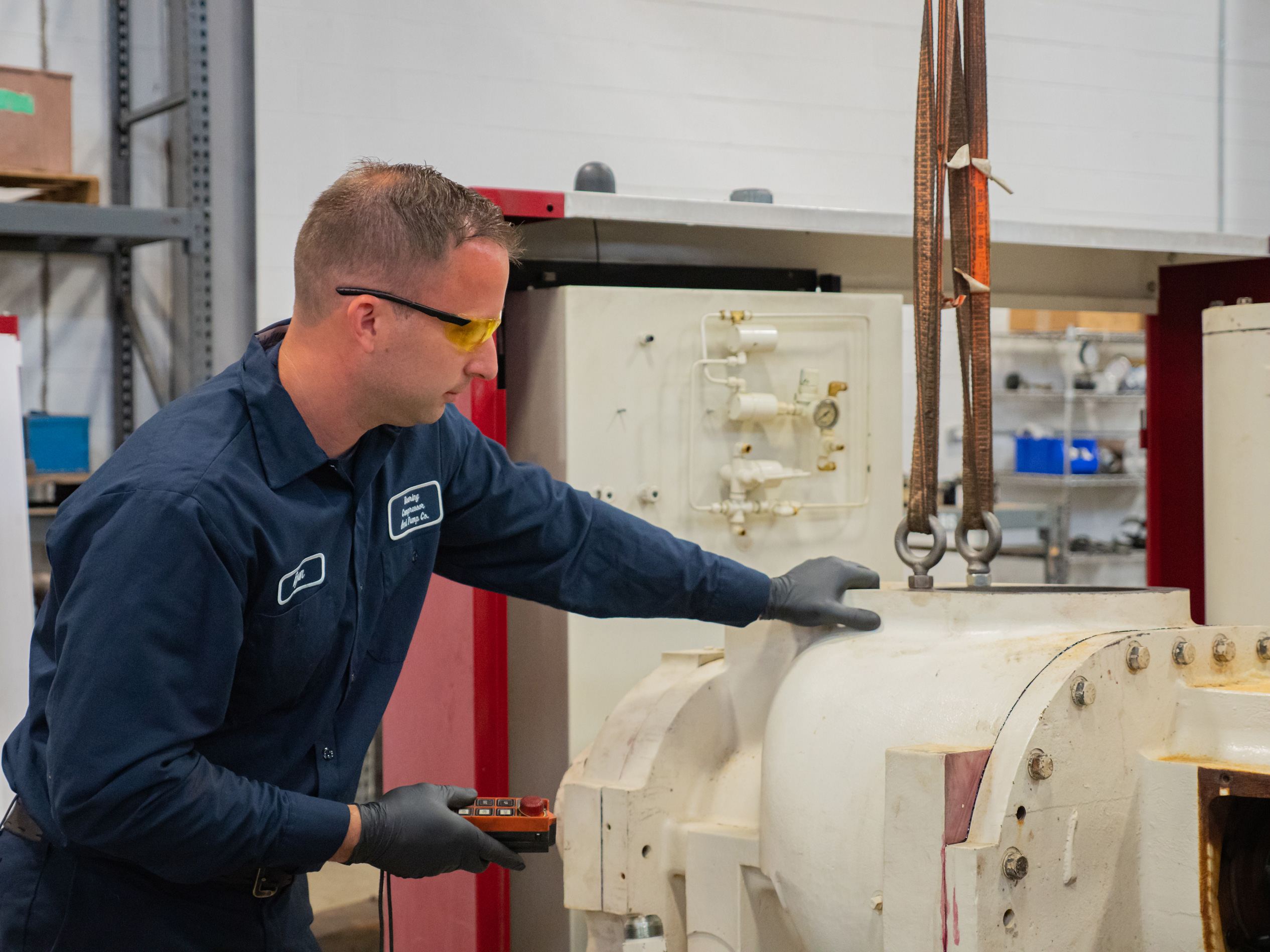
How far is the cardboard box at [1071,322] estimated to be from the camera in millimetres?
6117

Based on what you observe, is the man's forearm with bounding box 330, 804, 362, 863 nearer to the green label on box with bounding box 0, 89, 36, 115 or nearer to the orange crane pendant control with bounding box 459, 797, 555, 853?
the orange crane pendant control with bounding box 459, 797, 555, 853

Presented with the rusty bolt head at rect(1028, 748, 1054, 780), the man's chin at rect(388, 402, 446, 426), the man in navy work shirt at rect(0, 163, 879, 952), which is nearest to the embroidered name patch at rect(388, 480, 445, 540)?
the man in navy work shirt at rect(0, 163, 879, 952)

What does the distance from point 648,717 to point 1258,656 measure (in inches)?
28.8

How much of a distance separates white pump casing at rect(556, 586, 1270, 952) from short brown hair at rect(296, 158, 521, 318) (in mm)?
628

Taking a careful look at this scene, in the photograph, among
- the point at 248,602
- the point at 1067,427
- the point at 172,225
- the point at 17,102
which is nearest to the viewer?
the point at 248,602

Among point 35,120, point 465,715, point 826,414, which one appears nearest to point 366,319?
point 465,715

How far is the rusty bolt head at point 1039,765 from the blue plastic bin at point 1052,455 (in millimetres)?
5321

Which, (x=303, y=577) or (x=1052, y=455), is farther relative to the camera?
(x=1052, y=455)

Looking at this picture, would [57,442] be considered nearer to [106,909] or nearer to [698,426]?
[698,426]

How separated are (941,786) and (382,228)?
74 centimetres

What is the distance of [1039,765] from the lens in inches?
44.6

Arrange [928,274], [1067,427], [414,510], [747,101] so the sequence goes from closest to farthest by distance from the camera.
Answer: [414,510] < [928,274] < [747,101] < [1067,427]

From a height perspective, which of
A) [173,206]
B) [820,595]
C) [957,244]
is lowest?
[820,595]

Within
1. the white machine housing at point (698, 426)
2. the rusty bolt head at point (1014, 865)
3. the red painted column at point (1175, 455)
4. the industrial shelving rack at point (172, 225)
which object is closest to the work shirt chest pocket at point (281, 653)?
the rusty bolt head at point (1014, 865)
